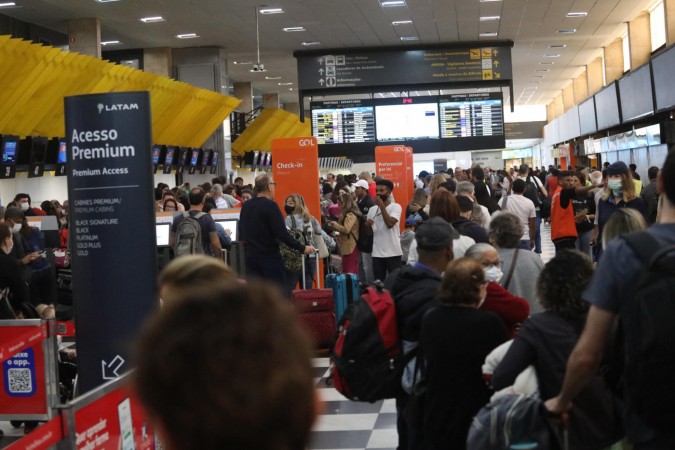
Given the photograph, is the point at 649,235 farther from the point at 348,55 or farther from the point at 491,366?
the point at 348,55

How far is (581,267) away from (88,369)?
8.86 feet

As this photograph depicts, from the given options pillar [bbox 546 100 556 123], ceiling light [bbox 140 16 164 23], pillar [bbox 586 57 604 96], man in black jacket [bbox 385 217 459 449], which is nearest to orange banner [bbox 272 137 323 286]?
man in black jacket [bbox 385 217 459 449]

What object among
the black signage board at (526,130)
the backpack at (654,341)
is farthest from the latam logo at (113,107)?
the black signage board at (526,130)

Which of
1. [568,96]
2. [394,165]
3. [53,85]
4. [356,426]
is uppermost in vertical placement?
[568,96]

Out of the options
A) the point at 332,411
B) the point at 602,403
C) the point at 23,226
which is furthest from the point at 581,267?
the point at 23,226

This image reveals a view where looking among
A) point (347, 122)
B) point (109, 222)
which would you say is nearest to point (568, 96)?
point (347, 122)

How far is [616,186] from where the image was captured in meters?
7.41

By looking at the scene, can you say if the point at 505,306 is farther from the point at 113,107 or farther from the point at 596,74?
the point at 596,74

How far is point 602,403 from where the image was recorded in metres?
2.49

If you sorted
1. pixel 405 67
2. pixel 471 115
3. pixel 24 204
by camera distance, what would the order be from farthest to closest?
pixel 471 115
pixel 405 67
pixel 24 204

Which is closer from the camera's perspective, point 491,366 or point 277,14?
point 491,366

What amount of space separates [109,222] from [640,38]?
1740cm

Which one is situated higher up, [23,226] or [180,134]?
[180,134]

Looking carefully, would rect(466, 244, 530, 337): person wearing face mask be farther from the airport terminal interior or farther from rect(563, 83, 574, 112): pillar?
rect(563, 83, 574, 112): pillar
